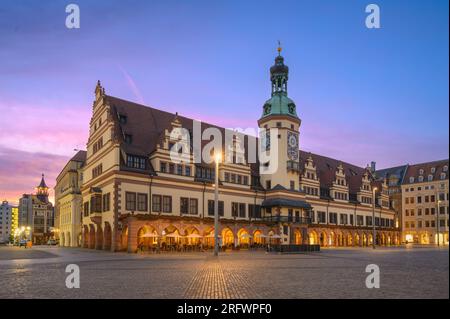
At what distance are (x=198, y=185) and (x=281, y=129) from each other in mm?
19686

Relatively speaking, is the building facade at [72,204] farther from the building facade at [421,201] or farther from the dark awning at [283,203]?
the building facade at [421,201]

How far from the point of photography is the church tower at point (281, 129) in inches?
2977

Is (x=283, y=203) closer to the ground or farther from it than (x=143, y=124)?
closer to the ground

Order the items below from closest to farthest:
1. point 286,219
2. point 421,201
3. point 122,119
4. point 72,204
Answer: point 122,119 < point 286,219 < point 72,204 < point 421,201

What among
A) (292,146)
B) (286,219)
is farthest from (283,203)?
(292,146)

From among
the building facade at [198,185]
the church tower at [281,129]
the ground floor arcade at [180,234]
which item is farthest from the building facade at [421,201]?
the church tower at [281,129]

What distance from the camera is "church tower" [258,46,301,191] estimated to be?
75625 mm

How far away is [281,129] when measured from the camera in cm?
7562

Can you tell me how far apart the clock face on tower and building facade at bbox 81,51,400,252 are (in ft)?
0.55

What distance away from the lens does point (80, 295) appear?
1523 centimetres

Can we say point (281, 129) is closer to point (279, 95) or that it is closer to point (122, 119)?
point (279, 95)

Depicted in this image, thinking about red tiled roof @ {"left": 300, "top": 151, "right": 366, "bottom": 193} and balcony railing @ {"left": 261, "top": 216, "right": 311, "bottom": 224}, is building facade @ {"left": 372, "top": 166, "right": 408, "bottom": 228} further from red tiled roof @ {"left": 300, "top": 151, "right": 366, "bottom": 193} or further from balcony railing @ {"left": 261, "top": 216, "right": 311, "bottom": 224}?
balcony railing @ {"left": 261, "top": 216, "right": 311, "bottom": 224}

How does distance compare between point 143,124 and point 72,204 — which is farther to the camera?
point 72,204
